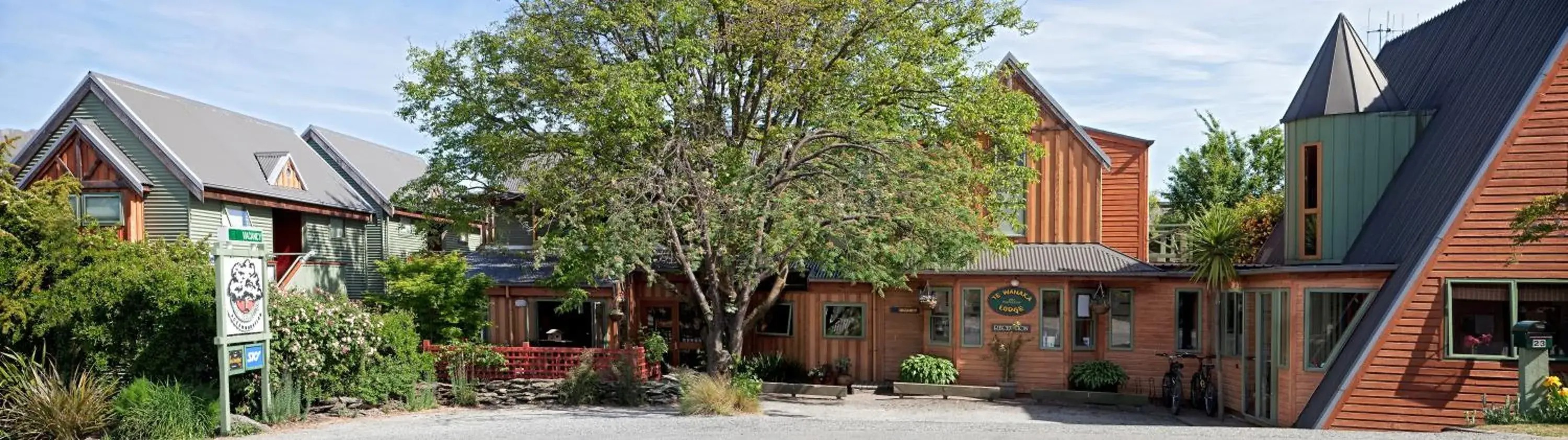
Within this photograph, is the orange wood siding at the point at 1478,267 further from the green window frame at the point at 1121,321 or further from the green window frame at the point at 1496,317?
the green window frame at the point at 1121,321

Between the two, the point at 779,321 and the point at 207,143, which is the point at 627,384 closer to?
the point at 779,321

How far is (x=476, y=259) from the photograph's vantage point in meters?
24.8

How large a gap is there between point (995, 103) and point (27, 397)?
15116 millimetres

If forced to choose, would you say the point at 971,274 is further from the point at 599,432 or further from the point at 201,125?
the point at 201,125

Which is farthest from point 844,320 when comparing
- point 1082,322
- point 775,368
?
point 1082,322

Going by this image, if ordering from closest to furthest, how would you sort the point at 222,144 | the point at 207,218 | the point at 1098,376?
1. the point at 1098,376
2. the point at 207,218
3. the point at 222,144

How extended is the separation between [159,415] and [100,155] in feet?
36.1

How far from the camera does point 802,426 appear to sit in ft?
48.3

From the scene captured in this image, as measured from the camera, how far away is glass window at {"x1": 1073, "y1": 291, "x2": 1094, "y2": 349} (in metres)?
21.0

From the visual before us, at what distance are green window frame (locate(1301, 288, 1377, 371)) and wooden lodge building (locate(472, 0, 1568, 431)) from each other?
31mm

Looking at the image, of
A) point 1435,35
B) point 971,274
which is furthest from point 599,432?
point 1435,35

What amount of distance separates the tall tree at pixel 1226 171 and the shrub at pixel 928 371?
57.7 ft

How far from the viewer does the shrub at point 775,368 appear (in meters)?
21.5

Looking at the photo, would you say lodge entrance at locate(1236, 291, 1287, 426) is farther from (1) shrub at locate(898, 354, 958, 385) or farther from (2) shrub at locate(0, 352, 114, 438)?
(2) shrub at locate(0, 352, 114, 438)
